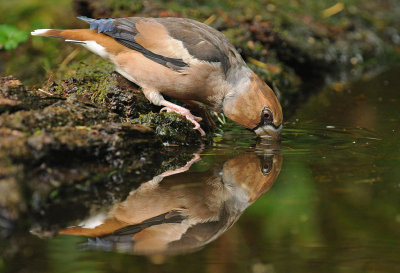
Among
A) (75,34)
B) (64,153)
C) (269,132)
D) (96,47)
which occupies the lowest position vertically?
Result: (269,132)

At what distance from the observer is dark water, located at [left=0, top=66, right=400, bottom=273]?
3.17 meters

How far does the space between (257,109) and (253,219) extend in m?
2.00

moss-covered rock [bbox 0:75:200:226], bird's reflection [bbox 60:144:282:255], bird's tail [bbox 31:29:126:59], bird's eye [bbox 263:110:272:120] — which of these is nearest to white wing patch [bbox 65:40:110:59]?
bird's tail [bbox 31:29:126:59]

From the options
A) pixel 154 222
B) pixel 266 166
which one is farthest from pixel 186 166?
pixel 154 222

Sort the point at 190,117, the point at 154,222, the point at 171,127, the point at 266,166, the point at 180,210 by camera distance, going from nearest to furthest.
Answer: the point at 154,222 < the point at 180,210 < the point at 266,166 < the point at 171,127 < the point at 190,117

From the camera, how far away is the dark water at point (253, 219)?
317cm

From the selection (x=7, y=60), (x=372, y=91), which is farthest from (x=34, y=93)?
(x=372, y=91)

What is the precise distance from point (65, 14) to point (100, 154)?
5.74 meters

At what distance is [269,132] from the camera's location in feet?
18.4

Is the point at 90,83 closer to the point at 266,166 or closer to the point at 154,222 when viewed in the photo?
the point at 266,166

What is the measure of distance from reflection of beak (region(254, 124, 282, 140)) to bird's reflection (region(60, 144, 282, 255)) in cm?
76

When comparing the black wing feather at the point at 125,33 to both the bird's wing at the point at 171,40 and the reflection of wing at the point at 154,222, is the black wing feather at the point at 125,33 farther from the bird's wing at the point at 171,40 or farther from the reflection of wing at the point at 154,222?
the reflection of wing at the point at 154,222

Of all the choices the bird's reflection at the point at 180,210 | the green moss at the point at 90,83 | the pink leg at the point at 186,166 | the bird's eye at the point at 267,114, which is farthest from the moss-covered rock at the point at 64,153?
the bird's eye at the point at 267,114

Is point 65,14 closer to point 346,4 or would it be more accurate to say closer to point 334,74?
point 334,74
